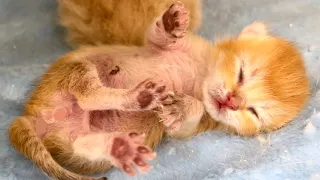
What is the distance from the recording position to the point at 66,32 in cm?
212

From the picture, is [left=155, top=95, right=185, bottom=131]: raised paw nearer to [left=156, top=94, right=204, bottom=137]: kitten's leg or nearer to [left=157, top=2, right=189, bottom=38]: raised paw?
[left=156, top=94, right=204, bottom=137]: kitten's leg

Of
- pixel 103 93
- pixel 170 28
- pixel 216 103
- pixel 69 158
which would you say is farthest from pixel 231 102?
pixel 69 158

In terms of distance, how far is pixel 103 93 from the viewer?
158cm

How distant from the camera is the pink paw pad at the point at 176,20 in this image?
1624mm

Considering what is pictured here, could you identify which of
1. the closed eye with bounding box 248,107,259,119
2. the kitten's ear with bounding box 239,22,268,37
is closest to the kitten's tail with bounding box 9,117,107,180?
the closed eye with bounding box 248,107,259,119

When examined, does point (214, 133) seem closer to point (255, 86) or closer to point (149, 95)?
point (255, 86)

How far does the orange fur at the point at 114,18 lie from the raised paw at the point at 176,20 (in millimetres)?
248

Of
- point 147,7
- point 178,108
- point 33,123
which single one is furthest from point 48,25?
point 178,108

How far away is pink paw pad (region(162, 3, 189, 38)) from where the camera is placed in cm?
162

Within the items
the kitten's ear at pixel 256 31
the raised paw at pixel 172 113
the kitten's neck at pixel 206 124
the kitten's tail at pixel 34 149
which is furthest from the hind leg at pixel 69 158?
the kitten's ear at pixel 256 31

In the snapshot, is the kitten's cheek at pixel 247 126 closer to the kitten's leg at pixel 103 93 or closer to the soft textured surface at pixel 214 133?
the soft textured surface at pixel 214 133

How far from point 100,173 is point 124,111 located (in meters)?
0.19

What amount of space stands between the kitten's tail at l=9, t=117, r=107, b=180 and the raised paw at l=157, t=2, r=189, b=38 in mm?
470

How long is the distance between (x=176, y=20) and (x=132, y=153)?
1.47 feet
